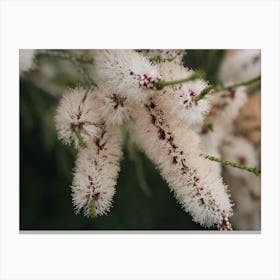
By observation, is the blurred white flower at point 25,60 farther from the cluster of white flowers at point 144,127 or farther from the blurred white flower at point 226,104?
the blurred white flower at point 226,104

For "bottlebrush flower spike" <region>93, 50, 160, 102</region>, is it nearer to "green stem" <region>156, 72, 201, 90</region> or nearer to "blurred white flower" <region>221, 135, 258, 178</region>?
"green stem" <region>156, 72, 201, 90</region>

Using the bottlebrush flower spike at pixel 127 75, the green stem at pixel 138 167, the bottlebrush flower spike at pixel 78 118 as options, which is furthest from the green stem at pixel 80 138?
the green stem at pixel 138 167

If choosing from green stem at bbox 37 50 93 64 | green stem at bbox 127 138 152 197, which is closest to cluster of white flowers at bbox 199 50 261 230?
green stem at bbox 127 138 152 197
